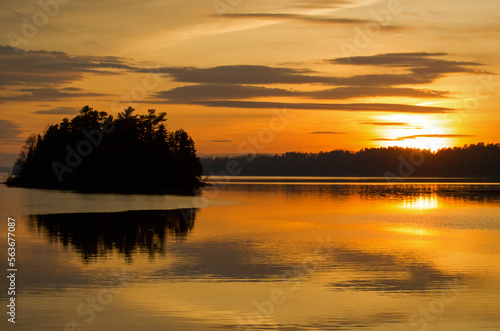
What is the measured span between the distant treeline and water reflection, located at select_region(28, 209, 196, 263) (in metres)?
57.3

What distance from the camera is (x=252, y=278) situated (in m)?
19.2

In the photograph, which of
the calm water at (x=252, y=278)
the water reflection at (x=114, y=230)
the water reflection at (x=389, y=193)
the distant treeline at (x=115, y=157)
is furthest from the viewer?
the distant treeline at (x=115, y=157)

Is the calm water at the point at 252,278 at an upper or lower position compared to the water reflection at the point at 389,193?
upper

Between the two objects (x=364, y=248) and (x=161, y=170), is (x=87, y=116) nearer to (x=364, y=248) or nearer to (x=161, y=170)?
(x=161, y=170)

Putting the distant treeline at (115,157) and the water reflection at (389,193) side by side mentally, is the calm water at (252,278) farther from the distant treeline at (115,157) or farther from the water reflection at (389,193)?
the distant treeline at (115,157)

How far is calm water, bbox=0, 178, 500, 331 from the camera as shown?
1441cm

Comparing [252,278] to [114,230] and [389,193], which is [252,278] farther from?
[389,193]

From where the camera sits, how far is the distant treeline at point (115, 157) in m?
104

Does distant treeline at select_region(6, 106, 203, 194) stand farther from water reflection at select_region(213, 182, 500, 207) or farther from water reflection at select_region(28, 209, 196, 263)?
water reflection at select_region(28, 209, 196, 263)

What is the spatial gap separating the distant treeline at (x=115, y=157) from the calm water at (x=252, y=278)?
68814 millimetres

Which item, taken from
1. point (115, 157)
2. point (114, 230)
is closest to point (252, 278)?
point (114, 230)

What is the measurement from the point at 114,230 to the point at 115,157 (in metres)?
73.3

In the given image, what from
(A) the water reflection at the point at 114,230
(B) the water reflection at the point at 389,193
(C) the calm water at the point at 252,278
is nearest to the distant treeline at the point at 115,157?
(B) the water reflection at the point at 389,193

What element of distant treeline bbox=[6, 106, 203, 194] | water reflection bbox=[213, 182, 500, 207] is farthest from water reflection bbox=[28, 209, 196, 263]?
distant treeline bbox=[6, 106, 203, 194]
